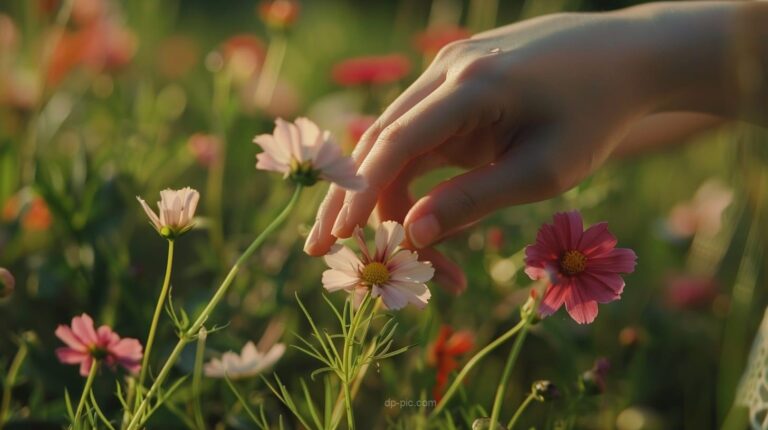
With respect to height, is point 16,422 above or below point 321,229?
below

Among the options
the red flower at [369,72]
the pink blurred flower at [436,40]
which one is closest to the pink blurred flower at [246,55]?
the red flower at [369,72]

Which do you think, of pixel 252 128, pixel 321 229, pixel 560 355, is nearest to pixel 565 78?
pixel 321 229

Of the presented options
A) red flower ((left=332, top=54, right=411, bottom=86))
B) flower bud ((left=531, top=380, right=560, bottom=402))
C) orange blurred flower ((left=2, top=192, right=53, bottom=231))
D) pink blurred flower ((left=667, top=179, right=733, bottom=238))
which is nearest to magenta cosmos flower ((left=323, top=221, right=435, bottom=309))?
flower bud ((left=531, top=380, right=560, bottom=402))

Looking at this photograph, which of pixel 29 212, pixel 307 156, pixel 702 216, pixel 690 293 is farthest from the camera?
pixel 702 216

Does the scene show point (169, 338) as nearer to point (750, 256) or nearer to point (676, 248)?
point (750, 256)

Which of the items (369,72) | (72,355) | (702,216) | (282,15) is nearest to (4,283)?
(72,355)

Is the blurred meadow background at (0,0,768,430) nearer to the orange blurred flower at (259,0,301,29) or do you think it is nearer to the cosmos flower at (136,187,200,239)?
the orange blurred flower at (259,0,301,29)

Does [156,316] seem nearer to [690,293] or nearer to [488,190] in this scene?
[488,190]
